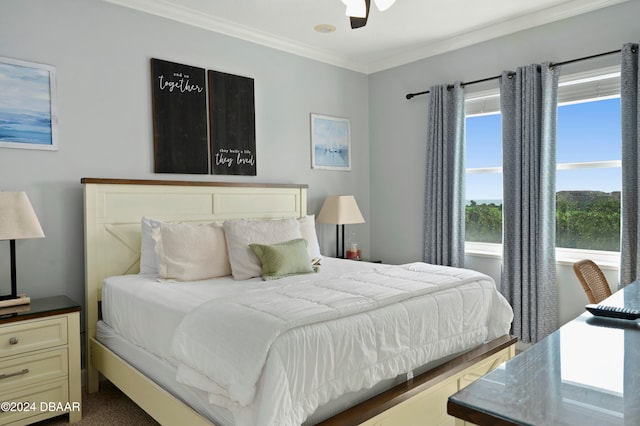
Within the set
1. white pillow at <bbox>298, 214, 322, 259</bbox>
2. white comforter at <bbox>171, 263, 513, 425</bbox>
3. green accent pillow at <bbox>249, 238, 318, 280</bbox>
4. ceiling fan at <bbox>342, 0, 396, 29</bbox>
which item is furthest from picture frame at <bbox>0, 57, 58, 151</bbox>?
ceiling fan at <bbox>342, 0, 396, 29</bbox>

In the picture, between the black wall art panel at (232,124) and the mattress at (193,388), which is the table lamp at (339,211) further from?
the mattress at (193,388)

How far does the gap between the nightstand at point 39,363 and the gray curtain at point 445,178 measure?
302cm

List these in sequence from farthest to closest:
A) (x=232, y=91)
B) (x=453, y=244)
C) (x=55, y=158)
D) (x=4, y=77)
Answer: (x=453, y=244) → (x=232, y=91) → (x=55, y=158) → (x=4, y=77)

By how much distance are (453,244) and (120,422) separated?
297 centimetres

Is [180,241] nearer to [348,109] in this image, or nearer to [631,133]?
[348,109]

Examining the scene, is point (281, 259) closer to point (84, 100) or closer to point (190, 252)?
point (190, 252)

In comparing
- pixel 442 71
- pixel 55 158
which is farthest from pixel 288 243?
pixel 442 71

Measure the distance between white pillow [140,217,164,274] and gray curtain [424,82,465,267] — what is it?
8.21 ft

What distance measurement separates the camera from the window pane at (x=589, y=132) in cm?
341

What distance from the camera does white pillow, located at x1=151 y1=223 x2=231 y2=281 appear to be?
2.80 metres

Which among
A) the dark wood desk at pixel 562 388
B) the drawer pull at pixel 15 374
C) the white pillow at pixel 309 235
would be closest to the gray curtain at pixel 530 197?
the white pillow at pixel 309 235

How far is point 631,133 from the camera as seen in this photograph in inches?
122

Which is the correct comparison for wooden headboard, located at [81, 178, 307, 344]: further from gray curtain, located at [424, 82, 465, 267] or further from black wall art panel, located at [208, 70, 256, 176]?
gray curtain, located at [424, 82, 465, 267]

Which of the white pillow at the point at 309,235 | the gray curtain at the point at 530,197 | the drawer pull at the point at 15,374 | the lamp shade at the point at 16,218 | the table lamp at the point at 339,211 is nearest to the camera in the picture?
the drawer pull at the point at 15,374
